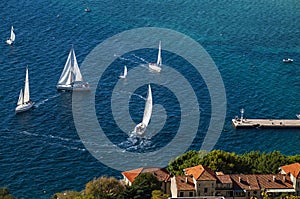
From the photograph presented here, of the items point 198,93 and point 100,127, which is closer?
point 100,127

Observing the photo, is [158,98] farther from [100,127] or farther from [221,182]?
[221,182]

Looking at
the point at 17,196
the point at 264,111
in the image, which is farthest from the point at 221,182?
the point at 264,111

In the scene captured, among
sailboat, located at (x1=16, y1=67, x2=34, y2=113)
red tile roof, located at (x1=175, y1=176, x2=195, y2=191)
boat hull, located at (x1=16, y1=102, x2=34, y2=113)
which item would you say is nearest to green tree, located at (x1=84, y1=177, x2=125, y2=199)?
red tile roof, located at (x1=175, y1=176, x2=195, y2=191)

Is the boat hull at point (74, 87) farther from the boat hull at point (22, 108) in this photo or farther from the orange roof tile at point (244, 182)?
the orange roof tile at point (244, 182)

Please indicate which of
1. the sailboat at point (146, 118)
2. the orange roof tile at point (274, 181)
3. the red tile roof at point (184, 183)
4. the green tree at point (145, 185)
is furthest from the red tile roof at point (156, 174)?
the sailboat at point (146, 118)

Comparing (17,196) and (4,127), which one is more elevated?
(4,127)

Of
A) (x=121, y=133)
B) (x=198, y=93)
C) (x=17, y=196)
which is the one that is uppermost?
(x=198, y=93)

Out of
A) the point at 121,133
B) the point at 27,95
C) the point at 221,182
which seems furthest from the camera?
the point at 27,95
